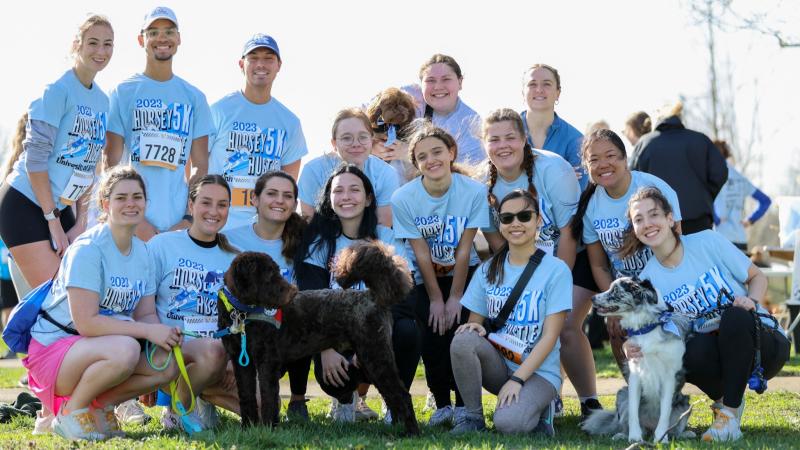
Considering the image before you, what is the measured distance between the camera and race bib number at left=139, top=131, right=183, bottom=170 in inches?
242

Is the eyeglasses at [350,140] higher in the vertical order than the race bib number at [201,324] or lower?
higher

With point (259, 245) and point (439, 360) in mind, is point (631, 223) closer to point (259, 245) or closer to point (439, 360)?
point (439, 360)

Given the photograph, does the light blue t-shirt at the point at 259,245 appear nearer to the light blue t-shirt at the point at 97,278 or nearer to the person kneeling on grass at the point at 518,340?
the light blue t-shirt at the point at 97,278

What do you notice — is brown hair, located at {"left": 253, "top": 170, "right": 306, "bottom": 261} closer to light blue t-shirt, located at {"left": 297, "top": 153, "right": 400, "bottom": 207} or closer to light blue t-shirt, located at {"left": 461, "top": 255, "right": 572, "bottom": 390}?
light blue t-shirt, located at {"left": 297, "top": 153, "right": 400, "bottom": 207}

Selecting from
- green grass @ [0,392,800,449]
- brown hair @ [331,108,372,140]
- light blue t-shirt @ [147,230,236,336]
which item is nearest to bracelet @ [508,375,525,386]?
green grass @ [0,392,800,449]

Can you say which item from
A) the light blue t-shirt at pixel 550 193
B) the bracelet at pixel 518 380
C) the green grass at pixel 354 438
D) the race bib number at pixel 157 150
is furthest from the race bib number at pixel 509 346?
the race bib number at pixel 157 150

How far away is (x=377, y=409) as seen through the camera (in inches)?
255

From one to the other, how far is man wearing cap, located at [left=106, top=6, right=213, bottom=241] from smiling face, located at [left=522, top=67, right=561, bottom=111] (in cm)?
238

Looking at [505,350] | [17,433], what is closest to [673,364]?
[505,350]

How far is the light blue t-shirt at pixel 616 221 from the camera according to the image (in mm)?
5670

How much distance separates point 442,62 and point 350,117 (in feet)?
3.43

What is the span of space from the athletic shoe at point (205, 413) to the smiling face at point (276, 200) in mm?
1213

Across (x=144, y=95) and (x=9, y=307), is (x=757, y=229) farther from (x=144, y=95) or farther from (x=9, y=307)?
(x=144, y=95)

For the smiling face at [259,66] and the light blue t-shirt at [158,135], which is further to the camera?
the smiling face at [259,66]
